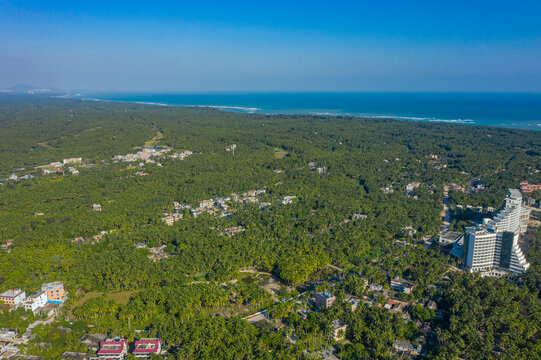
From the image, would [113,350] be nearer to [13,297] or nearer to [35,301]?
[35,301]

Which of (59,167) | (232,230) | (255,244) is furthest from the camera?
(59,167)

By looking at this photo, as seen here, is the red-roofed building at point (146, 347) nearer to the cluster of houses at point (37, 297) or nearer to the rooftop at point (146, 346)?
the rooftop at point (146, 346)

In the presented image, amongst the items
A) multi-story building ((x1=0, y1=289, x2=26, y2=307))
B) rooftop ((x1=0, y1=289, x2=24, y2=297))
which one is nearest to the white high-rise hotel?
multi-story building ((x1=0, y1=289, x2=26, y2=307))

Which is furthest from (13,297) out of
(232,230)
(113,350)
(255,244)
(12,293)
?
(232,230)

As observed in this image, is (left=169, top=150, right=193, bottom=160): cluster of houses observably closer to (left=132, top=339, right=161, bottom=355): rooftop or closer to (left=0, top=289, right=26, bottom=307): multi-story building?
(left=0, top=289, right=26, bottom=307): multi-story building

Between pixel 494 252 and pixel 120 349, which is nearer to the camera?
Answer: pixel 120 349

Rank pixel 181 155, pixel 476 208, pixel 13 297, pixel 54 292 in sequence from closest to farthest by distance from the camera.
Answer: pixel 13 297 < pixel 54 292 < pixel 476 208 < pixel 181 155

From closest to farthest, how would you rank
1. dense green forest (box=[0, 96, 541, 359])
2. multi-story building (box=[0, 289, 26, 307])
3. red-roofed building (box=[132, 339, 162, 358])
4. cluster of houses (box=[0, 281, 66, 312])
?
red-roofed building (box=[132, 339, 162, 358]) < dense green forest (box=[0, 96, 541, 359]) < cluster of houses (box=[0, 281, 66, 312]) < multi-story building (box=[0, 289, 26, 307])
